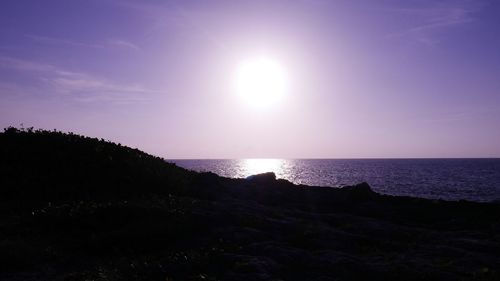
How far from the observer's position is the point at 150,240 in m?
20.4

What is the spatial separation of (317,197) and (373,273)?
23377 mm

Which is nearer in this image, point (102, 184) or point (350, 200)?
point (102, 184)

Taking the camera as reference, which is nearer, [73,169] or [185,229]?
[185,229]

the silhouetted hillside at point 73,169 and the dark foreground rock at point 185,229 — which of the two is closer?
the dark foreground rock at point 185,229

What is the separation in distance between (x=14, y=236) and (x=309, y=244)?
1382 centimetres

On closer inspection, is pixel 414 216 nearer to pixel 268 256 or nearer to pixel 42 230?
pixel 268 256

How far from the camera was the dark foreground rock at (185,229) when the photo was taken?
1669cm

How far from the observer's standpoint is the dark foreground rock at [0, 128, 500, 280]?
54.7 ft

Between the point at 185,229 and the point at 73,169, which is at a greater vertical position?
the point at 73,169

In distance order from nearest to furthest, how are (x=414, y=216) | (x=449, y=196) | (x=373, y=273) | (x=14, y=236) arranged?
(x=373, y=273), (x=14, y=236), (x=414, y=216), (x=449, y=196)

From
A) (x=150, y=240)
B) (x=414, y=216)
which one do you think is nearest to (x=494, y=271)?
(x=150, y=240)

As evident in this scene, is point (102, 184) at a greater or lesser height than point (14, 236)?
greater

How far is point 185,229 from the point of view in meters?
22.0

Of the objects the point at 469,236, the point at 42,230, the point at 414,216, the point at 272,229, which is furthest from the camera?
the point at 414,216
